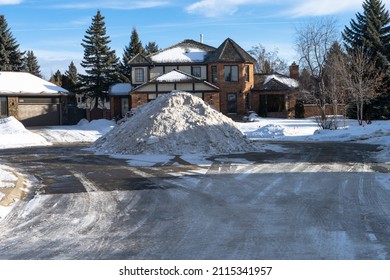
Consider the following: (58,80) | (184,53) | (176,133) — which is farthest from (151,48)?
(176,133)

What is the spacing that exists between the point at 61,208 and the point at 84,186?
2.67m

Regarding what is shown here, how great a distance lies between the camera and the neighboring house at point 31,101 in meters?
39.8

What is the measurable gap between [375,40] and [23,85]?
33591 millimetres

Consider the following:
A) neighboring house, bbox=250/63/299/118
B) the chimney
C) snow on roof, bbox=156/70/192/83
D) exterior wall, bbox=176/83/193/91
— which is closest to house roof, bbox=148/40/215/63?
snow on roof, bbox=156/70/192/83

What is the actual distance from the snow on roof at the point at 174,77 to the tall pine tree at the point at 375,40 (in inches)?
634

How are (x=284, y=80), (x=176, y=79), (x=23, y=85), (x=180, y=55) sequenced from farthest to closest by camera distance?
(x=284, y=80) → (x=180, y=55) → (x=176, y=79) → (x=23, y=85)

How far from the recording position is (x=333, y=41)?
4550 centimetres

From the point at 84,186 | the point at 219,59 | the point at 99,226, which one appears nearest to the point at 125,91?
the point at 219,59

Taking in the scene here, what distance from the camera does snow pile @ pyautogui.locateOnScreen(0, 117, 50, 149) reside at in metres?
28.2

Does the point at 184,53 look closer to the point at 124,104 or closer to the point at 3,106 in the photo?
the point at 124,104

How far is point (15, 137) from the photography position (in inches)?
1169

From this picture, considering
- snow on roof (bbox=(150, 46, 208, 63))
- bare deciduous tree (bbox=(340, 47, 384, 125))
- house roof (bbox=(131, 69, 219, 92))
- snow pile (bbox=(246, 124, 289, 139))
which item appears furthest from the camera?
snow on roof (bbox=(150, 46, 208, 63))

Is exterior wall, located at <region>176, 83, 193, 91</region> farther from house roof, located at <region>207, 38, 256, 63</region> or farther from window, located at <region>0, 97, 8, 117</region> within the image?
window, located at <region>0, 97, 8, 117</region>

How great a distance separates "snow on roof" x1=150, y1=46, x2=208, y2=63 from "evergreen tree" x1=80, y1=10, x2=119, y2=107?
9.39 metres
